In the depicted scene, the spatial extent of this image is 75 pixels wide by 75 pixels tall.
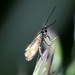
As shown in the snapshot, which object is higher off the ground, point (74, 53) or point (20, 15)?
point (20, 15)

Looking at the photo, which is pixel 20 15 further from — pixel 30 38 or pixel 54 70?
pixel 54 70

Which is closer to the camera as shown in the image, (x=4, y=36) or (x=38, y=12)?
(x=38, y=12)

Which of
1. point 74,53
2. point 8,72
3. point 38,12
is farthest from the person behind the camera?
point 8,72

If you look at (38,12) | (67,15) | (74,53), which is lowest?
(74,53)

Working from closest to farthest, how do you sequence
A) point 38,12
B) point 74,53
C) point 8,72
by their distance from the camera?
point 74,53 < point 38,12 < point 8,72

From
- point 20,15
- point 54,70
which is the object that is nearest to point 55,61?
point 54,70

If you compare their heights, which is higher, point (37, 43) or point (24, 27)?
point (24, 27)

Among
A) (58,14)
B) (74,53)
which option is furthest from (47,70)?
(58,14)
